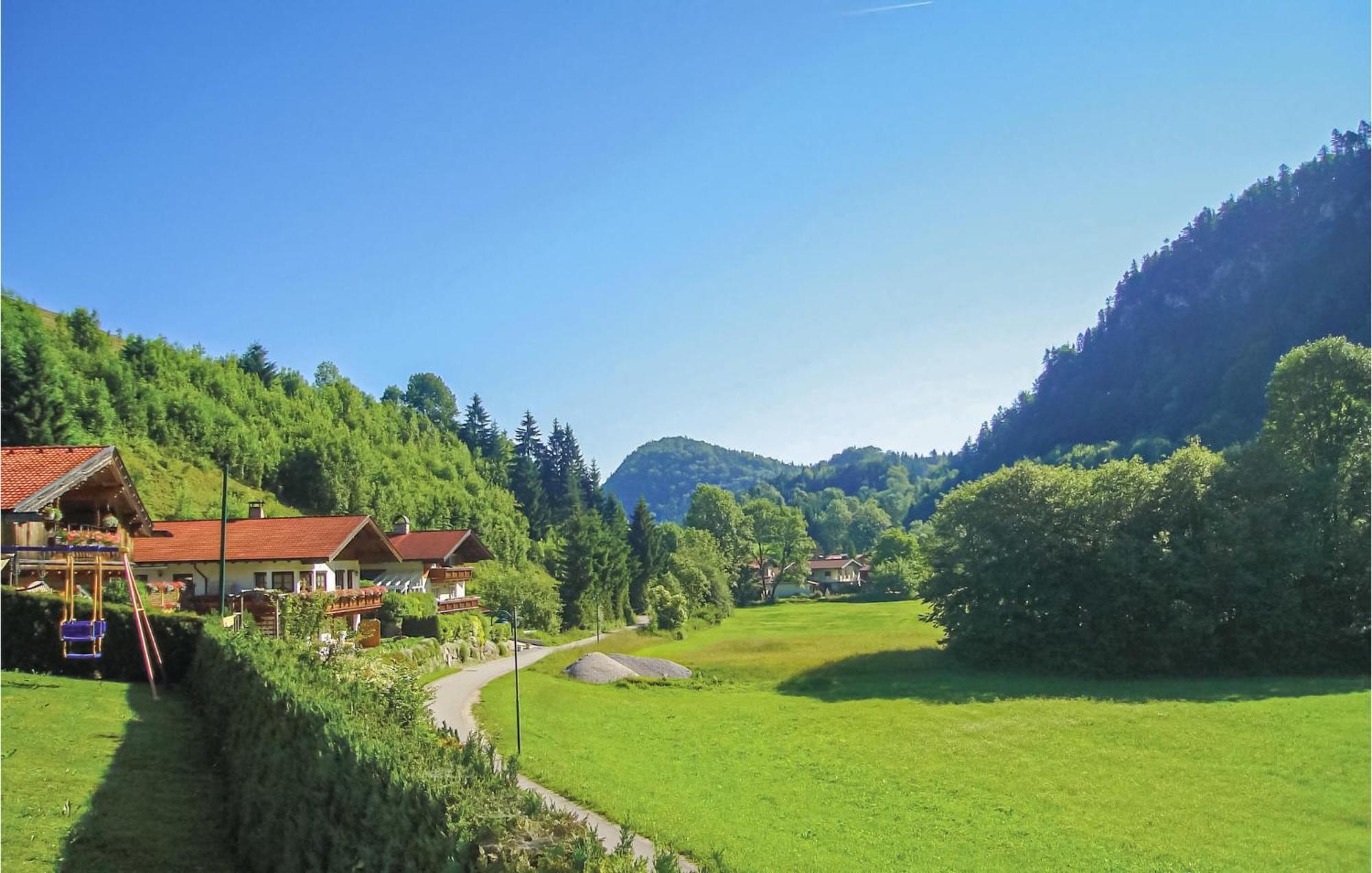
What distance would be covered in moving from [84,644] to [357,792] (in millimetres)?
23919

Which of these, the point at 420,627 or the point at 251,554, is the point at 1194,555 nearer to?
the point at 420,627

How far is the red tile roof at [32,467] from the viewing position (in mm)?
20406

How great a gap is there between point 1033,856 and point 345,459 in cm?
8068

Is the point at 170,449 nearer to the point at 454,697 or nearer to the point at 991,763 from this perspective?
the point at 454,697

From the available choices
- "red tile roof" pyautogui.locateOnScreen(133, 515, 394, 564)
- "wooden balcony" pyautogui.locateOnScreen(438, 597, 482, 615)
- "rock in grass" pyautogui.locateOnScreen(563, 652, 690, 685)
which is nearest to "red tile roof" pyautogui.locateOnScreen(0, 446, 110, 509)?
"red tile roof" pyautogui.locateOnScreen(133, 515, 394, 564)

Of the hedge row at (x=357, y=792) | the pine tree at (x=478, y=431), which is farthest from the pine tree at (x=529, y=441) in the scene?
the hedge row at (x=357, y=792)

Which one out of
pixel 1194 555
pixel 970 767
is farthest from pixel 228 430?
pixel 1194 555

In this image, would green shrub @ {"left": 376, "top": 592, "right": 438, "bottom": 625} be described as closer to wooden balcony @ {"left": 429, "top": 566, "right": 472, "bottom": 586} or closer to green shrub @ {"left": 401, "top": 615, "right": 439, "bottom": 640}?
green shrub @ {"left": 401, "top": 615, "right": 439, "bottom": 640}

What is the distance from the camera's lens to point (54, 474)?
21.5 metres

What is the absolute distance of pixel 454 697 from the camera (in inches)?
1377

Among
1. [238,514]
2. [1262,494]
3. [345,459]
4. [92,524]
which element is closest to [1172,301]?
[1262,494]

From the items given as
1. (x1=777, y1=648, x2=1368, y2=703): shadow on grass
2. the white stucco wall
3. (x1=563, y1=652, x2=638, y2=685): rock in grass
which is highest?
the white stucco wall

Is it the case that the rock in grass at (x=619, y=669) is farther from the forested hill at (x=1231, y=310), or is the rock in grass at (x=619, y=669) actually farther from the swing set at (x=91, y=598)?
the forested hill at (x=1231, y=310)

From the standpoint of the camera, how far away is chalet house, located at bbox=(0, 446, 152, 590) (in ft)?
66.1
